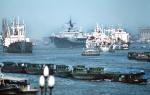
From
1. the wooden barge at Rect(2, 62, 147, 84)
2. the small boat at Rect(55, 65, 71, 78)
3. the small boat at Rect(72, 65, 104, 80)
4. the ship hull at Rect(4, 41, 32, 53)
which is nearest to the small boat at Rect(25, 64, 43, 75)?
the wooden barge at Rect(2, 62, 147, 84)

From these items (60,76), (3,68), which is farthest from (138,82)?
(3,68)

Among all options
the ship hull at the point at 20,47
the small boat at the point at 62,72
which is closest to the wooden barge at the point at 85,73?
the small boat at the point at 62,72

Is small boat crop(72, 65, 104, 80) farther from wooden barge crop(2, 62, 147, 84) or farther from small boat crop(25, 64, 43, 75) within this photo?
small boat crop(25, 64, 43, 75)

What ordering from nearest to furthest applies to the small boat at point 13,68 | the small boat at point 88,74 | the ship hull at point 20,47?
the small boat at point 88,74 < the small boat at point 13,68 < the ship hull at point 20,47

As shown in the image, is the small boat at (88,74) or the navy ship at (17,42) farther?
the navy ship at (17,42)

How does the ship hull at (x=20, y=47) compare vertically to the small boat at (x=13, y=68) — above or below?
above

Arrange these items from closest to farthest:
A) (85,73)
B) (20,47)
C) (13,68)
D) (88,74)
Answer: (88,74), (85,73), (13,68), (20,47)

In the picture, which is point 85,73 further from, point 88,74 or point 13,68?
point 13,68

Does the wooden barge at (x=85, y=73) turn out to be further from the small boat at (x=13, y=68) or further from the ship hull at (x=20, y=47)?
the ship hull at (x=20, y=47)

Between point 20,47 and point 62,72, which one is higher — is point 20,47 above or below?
above

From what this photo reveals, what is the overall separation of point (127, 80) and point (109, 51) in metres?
121

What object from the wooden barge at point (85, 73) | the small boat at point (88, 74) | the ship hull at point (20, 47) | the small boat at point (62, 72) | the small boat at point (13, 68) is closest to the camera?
the wooden barge at point (85, 73)

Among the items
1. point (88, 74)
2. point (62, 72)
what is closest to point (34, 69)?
point (62, 72)

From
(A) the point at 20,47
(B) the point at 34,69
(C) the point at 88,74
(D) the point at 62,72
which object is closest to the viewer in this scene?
(C) the point at 88,74
